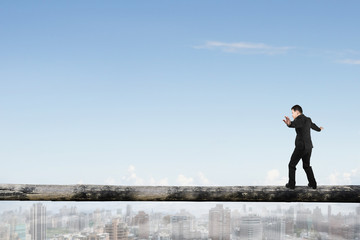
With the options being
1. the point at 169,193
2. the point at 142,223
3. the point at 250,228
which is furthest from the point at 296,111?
the point at 142,223

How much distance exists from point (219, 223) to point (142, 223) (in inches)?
37.0

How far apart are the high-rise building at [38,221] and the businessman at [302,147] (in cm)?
300

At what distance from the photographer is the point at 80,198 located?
15.3 feet

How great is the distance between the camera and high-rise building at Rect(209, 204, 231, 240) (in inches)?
184

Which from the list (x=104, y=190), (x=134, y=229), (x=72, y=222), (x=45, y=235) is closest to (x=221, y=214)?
(x=134, y=229)

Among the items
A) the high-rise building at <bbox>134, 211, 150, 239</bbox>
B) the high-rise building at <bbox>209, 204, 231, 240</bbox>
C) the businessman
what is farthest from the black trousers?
the high-rise building at <bbox>134, 211, 150, 239</bbox>

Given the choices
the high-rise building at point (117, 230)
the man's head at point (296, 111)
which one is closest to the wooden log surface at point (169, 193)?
the high-rise building at point (117, 230)

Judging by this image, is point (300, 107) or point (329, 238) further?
point (300, 107)

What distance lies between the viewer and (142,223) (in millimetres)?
4852

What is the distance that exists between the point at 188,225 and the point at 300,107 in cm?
205

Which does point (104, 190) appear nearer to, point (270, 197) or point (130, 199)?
point (130, 199)

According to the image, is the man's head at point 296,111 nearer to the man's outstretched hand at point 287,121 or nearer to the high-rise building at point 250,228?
the man's outstretched hand at point 287,121

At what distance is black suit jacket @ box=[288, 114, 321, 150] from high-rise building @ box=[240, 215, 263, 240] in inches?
41.7

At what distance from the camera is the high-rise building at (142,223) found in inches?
185
